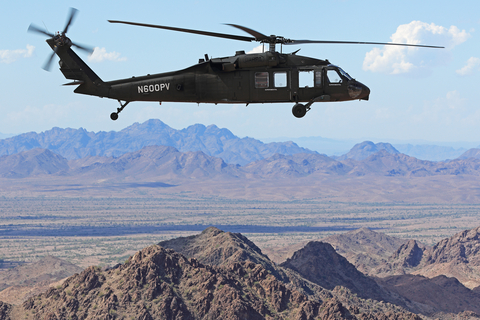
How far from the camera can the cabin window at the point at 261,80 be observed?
1779 inches

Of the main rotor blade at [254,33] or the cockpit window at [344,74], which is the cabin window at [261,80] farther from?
the cockpit window at [344,74]

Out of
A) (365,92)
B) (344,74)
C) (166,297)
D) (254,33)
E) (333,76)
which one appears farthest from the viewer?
(166,297)

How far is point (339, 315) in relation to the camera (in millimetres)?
79938

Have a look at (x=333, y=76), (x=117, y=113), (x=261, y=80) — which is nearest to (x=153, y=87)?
(x=117, y=113)

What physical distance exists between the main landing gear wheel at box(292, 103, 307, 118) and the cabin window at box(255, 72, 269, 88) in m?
2.69

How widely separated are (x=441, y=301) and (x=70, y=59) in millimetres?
101734

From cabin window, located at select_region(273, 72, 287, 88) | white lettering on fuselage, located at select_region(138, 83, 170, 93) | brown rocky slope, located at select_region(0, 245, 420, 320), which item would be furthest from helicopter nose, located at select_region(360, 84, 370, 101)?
brown rocky slope, located at select_region(0, 245, 420, 320)

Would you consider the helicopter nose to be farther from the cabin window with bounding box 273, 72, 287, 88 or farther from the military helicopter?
the cabin window with bounding box 273, 72, 287, 88

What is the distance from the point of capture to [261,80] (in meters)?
45.2

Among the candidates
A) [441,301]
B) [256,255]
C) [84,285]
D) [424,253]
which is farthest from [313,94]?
[424,253]

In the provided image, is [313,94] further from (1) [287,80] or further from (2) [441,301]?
(2) [441,301]

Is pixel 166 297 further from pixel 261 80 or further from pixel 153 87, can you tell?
pixel 261 80

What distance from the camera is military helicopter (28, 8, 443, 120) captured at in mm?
45219

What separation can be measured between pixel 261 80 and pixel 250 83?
847 millimetres
